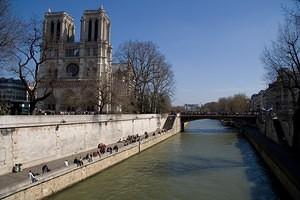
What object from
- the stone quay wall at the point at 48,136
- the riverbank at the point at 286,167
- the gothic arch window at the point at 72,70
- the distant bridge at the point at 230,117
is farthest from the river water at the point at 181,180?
the gothic arch window at the point at 72,70

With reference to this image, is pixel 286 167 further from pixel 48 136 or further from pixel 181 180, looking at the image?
pixel 48 136

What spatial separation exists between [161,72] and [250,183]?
115 feet

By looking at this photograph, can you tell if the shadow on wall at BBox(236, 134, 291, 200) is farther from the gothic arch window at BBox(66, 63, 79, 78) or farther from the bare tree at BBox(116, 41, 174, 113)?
the gothic arch window at BBox(66, 63, 79, 78)

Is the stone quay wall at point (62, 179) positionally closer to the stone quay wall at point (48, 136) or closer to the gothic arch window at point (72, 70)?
the stone quay wall at point (48, 136)

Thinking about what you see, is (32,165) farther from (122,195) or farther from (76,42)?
(76,42)

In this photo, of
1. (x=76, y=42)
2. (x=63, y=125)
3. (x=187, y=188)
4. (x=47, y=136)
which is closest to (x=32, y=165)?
(x=47, y=136)

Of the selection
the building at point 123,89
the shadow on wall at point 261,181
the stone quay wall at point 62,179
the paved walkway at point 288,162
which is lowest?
the shadow on wall at point 261,181

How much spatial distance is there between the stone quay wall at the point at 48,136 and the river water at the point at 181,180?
3655 millimetres

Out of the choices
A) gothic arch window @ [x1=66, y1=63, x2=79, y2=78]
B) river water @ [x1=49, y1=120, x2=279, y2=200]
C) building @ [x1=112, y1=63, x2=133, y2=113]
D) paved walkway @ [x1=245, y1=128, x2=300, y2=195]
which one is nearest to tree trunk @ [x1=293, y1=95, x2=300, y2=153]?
paved walkway @ [x1=245, y1=128, x2=300, y2=195]

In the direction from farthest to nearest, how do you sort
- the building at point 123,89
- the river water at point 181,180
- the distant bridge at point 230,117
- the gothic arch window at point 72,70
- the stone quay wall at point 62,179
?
1. the gothic arch window at point 72,70
2. the distant bridge at point 230,117
3. the building at point 123,89
4. the river water at point 181,180
5. the stone quay wall at point 62,179

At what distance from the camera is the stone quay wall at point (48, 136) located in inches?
836

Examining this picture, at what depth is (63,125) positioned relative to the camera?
92.9ft

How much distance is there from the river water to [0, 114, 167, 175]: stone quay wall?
3655 mm

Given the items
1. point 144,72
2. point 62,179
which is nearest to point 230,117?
point 144,72
